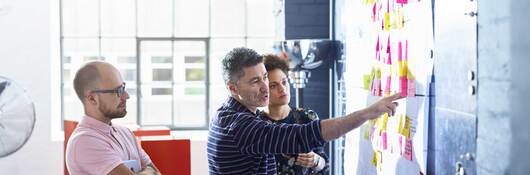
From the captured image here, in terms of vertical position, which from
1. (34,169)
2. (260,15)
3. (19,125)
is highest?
(260,15)

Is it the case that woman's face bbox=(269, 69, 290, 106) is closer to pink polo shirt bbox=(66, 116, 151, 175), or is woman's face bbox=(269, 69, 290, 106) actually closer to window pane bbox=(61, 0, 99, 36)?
pink polo shirt bbox=(66, 116, 151, 175)

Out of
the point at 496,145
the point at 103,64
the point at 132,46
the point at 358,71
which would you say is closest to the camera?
the point at 496,145

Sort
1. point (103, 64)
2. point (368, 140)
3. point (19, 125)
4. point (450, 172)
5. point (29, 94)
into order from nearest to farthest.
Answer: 1. point (450, 172)
2. point (103, 64)
3. point (368, 140)
4. point (19, 125)
5. point (29, 94)

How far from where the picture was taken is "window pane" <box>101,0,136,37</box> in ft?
21.1

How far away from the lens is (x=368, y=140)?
2900mm

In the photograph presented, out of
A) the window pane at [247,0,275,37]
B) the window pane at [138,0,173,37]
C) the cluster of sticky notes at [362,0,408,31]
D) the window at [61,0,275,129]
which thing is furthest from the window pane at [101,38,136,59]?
the cluster of sticky notes at [362,0,408,31]

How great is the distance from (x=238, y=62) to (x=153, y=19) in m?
4.49

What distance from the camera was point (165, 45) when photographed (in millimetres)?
6449

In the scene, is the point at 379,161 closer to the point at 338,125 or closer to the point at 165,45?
the point at 338,125

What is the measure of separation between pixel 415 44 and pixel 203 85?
446 cm

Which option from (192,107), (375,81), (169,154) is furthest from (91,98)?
(192,107)

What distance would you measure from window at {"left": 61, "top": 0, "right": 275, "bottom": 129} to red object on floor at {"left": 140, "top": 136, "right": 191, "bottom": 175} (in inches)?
114

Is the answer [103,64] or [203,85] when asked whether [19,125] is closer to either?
[203,85]

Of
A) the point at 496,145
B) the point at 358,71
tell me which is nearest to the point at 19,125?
the point at 358,71
